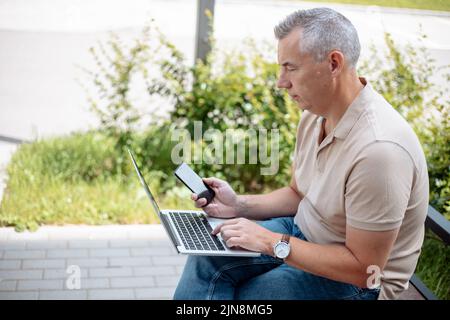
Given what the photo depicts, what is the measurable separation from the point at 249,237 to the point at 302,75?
1.62 feet

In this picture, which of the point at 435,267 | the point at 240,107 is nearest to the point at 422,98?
the point at 435,267

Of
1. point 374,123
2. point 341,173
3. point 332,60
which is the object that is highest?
point 332,60

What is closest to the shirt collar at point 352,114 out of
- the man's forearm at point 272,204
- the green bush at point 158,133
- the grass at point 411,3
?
the man's forearm at point 272,204

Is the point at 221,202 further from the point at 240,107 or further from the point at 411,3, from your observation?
the point at 240,107

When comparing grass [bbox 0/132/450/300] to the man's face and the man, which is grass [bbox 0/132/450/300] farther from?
the man's face

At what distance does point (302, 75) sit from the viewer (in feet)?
6.39

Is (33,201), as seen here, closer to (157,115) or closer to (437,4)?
(157,115)

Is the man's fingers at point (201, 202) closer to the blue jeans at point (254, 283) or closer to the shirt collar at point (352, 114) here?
the blue jeans at point (254, 283)

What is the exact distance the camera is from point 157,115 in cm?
412

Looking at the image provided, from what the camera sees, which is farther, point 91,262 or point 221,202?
point 91,262

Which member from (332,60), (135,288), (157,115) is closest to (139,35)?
(157,115)

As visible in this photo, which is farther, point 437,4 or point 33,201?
point 33,201

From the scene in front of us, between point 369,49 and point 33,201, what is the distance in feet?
6.77

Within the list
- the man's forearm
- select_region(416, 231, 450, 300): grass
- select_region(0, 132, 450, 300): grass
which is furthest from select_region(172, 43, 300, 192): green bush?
the man's forearm
